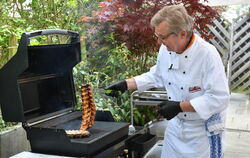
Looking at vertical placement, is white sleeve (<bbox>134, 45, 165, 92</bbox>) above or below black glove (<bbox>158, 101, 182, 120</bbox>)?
above

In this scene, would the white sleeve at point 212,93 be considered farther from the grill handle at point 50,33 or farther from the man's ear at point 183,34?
the grill handle at point 50,33

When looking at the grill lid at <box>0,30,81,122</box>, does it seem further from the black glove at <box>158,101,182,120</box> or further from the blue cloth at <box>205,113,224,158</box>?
the blue cloth at <box>205,113,224,158</box>

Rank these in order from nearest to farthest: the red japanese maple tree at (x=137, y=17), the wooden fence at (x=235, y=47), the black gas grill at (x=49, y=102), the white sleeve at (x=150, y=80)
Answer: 1. the black gas grill at (x=49, y=102)
2. the white sleeve at (x=150, y=80)
3. the red japanese maple tree at (x=137, y=17)
4. the wooden fence at (x=235, y=47)

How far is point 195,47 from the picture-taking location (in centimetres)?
211

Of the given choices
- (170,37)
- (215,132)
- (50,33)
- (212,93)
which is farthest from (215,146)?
(50,33)

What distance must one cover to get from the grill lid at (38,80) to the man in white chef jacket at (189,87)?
373 mm

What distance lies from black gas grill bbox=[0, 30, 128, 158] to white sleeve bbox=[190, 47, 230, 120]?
1.72ft

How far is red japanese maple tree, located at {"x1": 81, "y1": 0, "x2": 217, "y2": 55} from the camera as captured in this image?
381 cm

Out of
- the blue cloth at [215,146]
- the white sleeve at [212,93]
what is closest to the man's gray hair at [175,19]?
the white sleeve at [212,93]

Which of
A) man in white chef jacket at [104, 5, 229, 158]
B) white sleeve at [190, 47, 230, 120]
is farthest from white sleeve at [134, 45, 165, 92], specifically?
white sleeve at [190, 47, 230, 120]

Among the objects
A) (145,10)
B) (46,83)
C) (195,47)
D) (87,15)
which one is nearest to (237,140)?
(145,10)

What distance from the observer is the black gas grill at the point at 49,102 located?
5.88 ft

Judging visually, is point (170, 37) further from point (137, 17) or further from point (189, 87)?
point (137, 17)

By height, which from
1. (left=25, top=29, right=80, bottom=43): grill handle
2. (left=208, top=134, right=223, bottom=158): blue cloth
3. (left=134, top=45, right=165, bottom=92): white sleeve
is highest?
(left=25, top=29, right=80, bottom=43): grill handle
